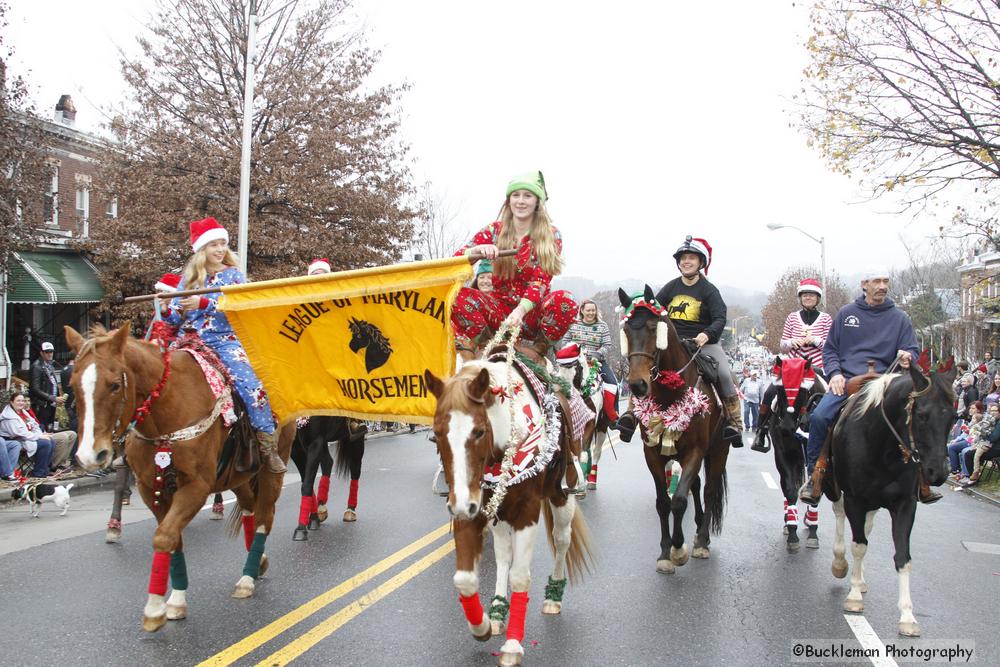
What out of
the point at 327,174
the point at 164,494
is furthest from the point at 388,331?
the point at 327,174

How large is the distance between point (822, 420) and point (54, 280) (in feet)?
66.7

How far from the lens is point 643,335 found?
681 cm

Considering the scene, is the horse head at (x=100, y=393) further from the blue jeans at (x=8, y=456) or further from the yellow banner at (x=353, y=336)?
the blue jeans at (x=8, y=456)

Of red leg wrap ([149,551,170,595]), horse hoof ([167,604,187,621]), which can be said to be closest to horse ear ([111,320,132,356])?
red leg wrap ([149,551,170,595])

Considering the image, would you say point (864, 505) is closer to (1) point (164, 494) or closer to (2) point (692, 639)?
(2) point (692, 639)

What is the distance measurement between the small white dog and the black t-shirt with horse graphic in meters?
7.20

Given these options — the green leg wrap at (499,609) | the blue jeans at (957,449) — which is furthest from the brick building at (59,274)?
the blue jeans at (957,449)

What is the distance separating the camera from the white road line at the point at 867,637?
16.0 ft

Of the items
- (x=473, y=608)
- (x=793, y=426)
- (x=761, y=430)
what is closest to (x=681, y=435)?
(x=793, y=426)

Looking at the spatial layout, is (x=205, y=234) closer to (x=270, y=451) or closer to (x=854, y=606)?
(x=270, y=451)

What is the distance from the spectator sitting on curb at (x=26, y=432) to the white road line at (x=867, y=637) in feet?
35.1

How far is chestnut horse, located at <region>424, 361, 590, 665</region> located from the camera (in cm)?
400

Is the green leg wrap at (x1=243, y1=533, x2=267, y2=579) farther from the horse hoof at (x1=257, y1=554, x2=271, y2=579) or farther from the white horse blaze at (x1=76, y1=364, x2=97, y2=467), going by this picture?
the white horse blaze at (x1=76, y1=364, x2=97, y2=467)

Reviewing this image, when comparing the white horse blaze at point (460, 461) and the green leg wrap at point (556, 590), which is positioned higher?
the white horse blaze at point (460, 461)
